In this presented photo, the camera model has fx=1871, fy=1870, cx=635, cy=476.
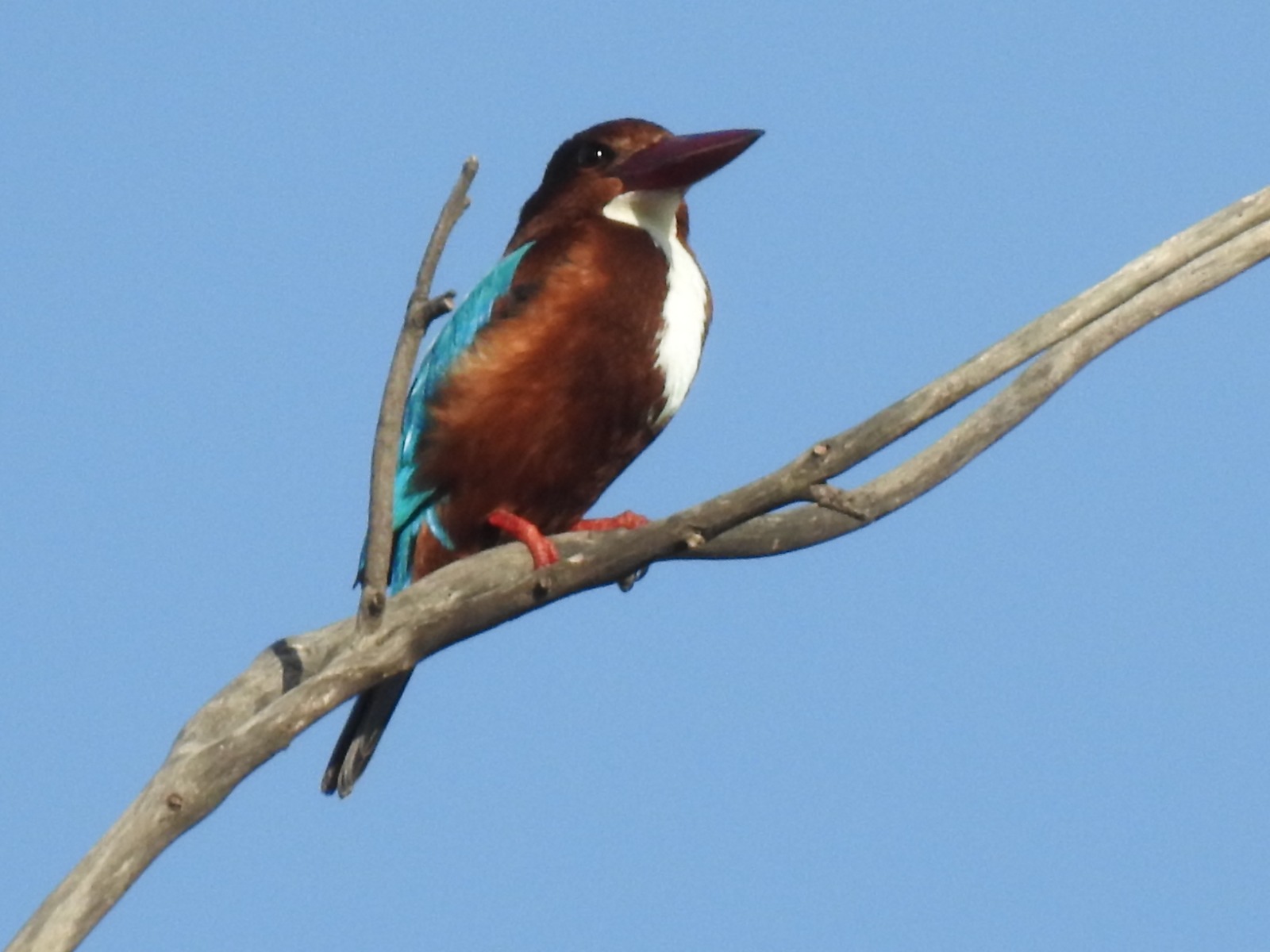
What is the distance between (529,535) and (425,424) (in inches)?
26.9

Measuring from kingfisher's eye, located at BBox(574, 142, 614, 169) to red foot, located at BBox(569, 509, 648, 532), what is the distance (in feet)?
3.24

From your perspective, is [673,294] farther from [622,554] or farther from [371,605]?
[371,605]

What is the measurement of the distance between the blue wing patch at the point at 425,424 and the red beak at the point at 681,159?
35cm

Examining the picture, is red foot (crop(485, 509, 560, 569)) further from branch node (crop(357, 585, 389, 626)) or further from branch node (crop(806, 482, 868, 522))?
branch node (crop(806, 482, 868, 522))


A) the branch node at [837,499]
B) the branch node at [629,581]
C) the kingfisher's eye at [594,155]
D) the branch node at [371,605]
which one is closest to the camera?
the branch node at [837,499]

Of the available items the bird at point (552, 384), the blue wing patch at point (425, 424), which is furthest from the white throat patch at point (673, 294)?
the blue wing patch at point (425, 424)

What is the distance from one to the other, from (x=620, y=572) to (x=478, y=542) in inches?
59.6

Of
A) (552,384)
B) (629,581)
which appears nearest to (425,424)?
(552,384)

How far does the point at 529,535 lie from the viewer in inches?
173

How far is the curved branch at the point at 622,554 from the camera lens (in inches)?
119

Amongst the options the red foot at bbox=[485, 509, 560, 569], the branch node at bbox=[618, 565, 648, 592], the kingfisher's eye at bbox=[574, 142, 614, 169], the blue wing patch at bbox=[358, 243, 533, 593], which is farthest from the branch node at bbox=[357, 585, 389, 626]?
the kingfisher's eye at bbox=[574, 142, 614, 169]

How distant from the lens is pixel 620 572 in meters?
3.42

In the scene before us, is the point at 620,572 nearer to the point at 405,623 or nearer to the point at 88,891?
the point at 405,623

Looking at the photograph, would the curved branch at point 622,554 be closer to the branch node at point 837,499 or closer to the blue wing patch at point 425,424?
the branch node at point 837,499
